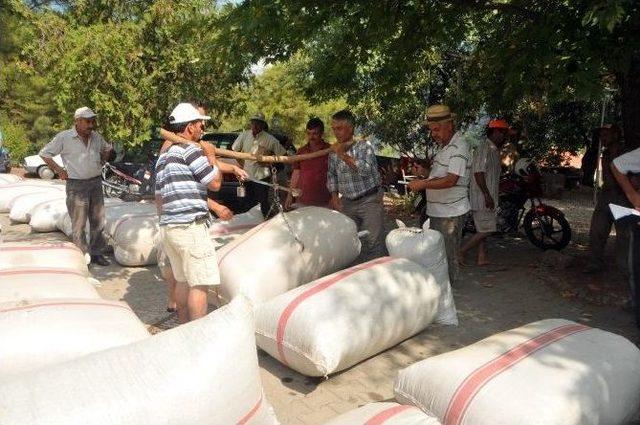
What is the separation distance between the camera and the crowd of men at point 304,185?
3484 millimetres

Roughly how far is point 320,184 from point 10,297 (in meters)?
2.82

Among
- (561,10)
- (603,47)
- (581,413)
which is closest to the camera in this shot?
(581,413)

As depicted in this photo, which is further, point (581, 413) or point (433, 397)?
point (433, 397)

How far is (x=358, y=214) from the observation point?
4875mm

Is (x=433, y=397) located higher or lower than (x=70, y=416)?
→ lower

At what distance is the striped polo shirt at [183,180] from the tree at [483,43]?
925mm

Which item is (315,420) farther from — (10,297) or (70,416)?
(10,297)

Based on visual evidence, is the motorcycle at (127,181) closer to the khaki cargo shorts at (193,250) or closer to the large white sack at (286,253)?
the large white sack at (286,253)

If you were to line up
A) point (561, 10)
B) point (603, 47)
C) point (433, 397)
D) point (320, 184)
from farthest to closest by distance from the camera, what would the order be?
point (320, 184), point (561, 10), point (603, 47), point (433, 397)

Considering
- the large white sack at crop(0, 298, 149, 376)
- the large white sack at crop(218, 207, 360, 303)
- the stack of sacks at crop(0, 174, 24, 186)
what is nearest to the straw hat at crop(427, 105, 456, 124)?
the large white sack at crop(218, 207, 360, 303)

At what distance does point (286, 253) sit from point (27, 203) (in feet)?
18.4

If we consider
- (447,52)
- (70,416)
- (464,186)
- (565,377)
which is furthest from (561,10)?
(447,52)

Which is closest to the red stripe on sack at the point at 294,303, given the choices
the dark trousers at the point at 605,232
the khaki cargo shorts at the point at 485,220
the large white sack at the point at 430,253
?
the large white sack at the point at 430,253

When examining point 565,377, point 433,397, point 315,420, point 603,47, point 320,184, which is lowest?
point 315,420
